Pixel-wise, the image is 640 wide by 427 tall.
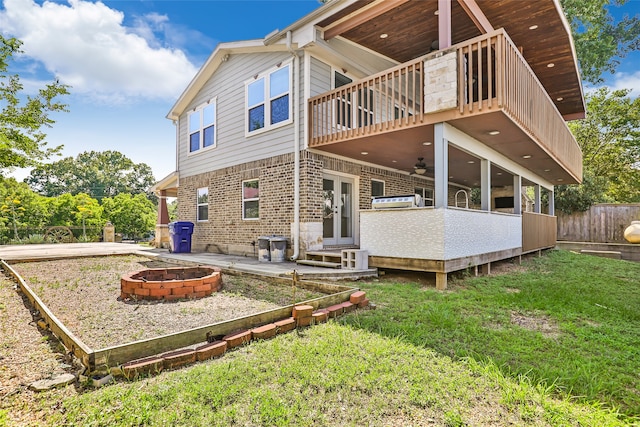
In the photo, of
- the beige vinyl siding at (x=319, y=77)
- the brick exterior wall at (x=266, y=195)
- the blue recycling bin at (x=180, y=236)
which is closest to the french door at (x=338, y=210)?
the brick exterior wall at (x=266, y=195)

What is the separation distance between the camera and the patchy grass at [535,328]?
2.40 meters

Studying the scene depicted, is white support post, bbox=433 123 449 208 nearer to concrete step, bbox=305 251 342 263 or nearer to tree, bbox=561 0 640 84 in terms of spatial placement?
concrete step, bbox=305 251 342 263

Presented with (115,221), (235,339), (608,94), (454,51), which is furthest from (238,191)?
(608,94)

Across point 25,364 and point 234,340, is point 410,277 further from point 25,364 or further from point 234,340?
point 25,364

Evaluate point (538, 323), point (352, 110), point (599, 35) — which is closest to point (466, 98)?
point (352, 110)

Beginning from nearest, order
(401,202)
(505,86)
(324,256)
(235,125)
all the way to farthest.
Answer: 1. (505,86)
2. (401,202)
3. (324,256)
4. (235,125)

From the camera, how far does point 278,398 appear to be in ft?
6.67

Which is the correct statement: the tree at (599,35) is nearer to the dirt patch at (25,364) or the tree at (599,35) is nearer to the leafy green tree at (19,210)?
the dirt patch at (25,364)

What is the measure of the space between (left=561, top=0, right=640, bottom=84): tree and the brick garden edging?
66.4ft

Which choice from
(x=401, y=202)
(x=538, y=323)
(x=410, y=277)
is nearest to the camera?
(x=538, y=323)

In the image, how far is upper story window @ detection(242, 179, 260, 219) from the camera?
921cm

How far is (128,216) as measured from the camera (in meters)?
22.6

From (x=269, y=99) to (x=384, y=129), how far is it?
3.75 m

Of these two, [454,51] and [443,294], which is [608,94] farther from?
[443,294]
